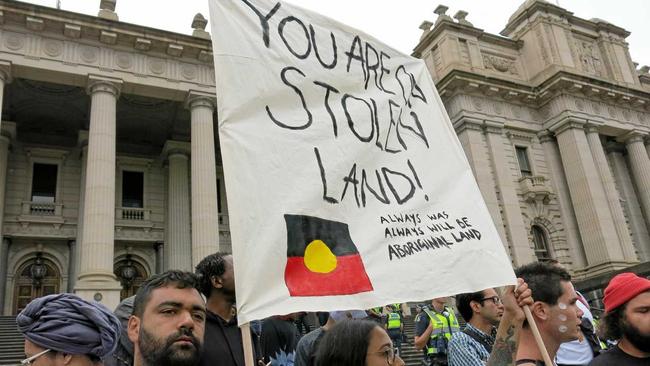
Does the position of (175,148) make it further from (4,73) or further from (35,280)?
(4,73)

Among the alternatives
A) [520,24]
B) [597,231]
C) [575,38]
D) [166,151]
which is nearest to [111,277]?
[166,151]

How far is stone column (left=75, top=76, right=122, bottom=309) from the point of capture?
1534 centimetres

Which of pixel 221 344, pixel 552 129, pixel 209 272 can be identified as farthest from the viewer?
pixel 552 129

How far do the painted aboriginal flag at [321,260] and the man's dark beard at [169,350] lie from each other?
583 mm

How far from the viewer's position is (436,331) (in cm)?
718

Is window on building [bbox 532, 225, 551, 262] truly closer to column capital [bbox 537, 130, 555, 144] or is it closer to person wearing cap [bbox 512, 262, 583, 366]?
column capital [bbox 537, 130, 555, 144]

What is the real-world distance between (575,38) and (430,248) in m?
29.6

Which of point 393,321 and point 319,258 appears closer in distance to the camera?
point 319,258

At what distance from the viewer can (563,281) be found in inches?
129

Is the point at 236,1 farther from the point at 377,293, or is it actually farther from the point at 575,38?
the point at 575,38

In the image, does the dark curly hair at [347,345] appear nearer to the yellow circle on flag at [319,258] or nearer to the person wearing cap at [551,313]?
the yellow circle on flag at [319,258]

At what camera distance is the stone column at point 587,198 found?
77.5ft

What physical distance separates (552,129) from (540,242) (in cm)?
567

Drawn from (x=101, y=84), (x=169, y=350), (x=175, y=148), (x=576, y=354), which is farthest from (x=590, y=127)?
(x=169, y=350)
